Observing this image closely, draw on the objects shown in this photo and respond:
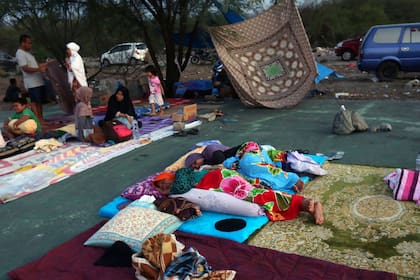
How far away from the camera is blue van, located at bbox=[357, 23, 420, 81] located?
9.80 metres

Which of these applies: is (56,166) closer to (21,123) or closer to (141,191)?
(21,123)

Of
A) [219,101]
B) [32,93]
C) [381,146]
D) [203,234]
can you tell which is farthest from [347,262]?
[219,101]

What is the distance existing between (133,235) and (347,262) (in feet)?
4.83

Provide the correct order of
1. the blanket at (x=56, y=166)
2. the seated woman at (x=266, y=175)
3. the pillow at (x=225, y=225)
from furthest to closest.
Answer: the blanket at (x=56, y=166), the seated woman at (x=266, y=175), the pillow at (x=225, y=225)

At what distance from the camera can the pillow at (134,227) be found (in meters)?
2.86

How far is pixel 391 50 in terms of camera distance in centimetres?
992

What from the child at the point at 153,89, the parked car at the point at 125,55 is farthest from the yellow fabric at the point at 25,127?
the parked car at the point at 125,55

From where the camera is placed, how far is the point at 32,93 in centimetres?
709

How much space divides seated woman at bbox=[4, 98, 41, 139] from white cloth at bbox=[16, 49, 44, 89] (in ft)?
2.96

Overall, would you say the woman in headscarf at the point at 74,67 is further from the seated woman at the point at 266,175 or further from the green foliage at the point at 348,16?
the green foliage at the point at 348,16

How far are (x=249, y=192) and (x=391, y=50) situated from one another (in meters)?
8.20

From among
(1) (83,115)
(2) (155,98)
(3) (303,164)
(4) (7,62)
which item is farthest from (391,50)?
(4) (7,62)

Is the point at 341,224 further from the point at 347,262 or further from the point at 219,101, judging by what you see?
the point at 219,101

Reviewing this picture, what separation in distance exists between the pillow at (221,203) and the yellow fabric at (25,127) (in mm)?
3696
